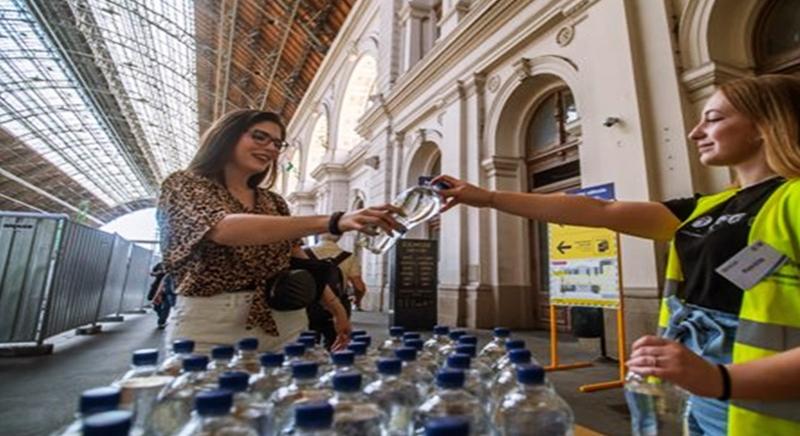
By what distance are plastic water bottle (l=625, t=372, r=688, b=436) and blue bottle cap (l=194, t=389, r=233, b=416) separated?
32.6 inches

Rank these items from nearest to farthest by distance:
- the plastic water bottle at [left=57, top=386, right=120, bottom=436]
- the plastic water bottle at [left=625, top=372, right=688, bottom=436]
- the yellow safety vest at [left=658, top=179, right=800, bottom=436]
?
the plastic water bottle at [left=57, top=386, right=120, bottom=436] → the yellow safety vest at [left=658, top=179, right=800, bottom=436] → the plastic water bottle at [left=625, top=372, right=688, bottom=436]

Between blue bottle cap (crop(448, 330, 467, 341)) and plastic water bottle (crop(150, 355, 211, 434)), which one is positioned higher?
blue bottle cap (crop(448, 330, 467, 341))

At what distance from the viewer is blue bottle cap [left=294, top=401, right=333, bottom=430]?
0.48m

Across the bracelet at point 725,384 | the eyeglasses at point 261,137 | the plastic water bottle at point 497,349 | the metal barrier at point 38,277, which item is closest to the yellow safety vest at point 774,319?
the bracelet at point 725,384

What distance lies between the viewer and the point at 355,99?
13.1 metres

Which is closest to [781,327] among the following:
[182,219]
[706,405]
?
[706,405]

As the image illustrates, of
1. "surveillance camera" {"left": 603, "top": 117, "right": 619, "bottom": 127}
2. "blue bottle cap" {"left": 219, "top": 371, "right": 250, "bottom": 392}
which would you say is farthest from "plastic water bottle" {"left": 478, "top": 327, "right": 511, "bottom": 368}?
"surveillance camera" {"left": 603, "top": 117, "right": 619, "bottom": 127}

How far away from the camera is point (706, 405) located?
35.8 inches

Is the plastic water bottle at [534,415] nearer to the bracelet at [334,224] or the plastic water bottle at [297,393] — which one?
the plastic water bottle at [297,393]

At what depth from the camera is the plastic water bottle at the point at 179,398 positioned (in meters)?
0.68

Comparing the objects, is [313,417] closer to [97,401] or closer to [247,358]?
[97,401]

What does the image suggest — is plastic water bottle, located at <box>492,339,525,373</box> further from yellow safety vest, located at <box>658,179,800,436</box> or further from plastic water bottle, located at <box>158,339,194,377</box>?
plastic water bottle, located at <box>158,339,194,377</box>

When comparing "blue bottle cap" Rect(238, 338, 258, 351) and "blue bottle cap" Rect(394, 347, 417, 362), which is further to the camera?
"blue bottle cap" Rect(238, 338, 258, 351)

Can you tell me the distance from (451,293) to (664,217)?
5494mm
